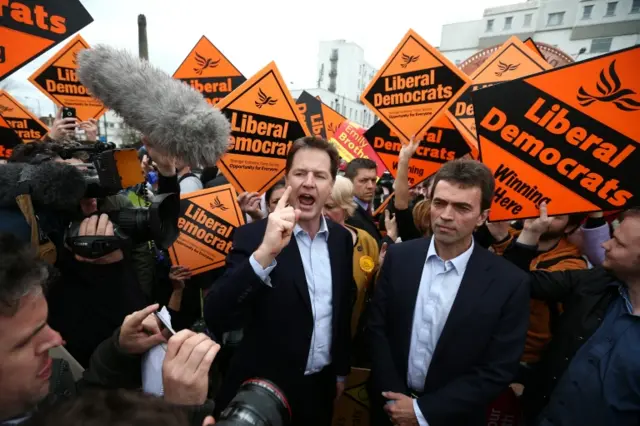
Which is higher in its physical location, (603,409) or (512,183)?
(512,183)

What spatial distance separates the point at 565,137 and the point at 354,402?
214cm

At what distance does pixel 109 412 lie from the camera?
0.61 m

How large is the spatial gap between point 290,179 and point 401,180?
1266 millimetres

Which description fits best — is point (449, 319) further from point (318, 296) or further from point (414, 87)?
point (414, 87)

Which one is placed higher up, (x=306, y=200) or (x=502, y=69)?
(x=502, y=69)

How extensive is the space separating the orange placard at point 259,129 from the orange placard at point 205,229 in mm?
341

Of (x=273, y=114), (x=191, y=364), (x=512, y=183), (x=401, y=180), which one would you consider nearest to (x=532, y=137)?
(x=512, y=183)

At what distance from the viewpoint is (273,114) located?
10.1 ft

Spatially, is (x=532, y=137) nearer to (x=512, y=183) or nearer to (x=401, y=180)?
(x=512, y=183)

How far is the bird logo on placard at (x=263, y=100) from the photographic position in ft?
9.94

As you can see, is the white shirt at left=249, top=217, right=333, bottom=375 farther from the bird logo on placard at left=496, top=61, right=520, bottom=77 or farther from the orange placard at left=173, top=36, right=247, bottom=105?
the orange placard at left=173, top=36, right=247, bottom=105

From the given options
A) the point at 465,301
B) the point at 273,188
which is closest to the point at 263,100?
the point at 273,188

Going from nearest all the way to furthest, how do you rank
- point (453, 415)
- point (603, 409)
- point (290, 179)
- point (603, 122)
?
1. point (603, 409)
2. point (453, 415)
3. point (603, 122)
4. point (290, 179)

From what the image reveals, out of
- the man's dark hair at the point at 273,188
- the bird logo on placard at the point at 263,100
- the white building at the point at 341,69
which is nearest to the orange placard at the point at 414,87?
the bird logo on placard at the point at 263,100
